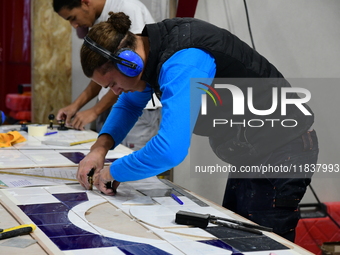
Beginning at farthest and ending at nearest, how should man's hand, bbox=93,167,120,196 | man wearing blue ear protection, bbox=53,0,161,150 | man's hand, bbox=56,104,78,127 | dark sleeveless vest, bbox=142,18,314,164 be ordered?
man's hand, bbox=56,104,78,127, man wearing blue ear protection, bbox=53,0,161,150, man's hand, bbox=93,167,120,196, dark sleeveless vest, bbox=142,18,314,164

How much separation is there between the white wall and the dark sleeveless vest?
154 centimetres

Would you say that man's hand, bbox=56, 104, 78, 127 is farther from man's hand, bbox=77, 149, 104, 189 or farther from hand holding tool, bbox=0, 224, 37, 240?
hand holding tool, bbox=0, 224, 37, 240

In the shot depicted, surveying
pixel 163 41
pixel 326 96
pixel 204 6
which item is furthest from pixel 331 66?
pixel 163 41

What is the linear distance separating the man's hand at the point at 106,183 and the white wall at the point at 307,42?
196 centimetres

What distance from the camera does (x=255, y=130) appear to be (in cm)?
180

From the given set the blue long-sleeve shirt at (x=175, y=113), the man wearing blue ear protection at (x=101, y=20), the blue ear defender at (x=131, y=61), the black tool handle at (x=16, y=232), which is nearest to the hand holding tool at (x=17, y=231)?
the black tool handle at (x=16, y=232)

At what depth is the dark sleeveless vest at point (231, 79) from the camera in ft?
5.11

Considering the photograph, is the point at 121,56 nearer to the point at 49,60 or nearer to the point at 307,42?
the point at 307,42

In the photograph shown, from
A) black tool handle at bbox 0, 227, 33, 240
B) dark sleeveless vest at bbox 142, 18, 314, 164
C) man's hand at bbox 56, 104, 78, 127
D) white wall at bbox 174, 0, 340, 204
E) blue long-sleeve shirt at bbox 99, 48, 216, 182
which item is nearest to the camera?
black tool handle at bbox 0, 227, 33, 240

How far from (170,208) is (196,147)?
215 centimetres

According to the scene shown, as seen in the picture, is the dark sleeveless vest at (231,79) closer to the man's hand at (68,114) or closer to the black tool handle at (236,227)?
the black tool handle at (236,227)

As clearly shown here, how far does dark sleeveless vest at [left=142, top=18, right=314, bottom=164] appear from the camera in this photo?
5.11ft

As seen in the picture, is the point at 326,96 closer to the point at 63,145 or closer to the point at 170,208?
the point at 63,145

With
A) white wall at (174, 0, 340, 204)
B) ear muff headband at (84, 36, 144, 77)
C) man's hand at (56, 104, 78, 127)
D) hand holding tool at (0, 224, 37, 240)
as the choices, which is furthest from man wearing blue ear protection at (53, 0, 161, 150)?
hand holding tool at (0, 224, 37, 240)
